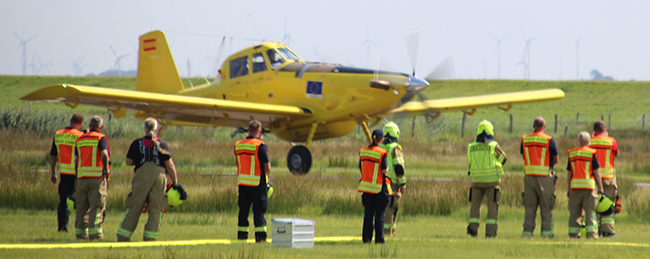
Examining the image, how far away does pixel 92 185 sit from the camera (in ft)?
30.2

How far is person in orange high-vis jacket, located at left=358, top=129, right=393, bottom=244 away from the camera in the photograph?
8992 mm

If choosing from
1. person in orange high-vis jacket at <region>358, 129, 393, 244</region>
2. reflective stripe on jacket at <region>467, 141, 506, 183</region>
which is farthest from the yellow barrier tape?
reflective stripe on jacket at <region>467, 141, 506, 183</region>

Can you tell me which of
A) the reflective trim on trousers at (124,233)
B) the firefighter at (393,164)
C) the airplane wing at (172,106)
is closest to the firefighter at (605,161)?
the firefighter at (393,164)

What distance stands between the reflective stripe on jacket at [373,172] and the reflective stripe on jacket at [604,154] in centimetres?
362

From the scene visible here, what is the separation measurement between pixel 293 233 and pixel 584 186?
4.32 m

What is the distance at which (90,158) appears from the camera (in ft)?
30.3

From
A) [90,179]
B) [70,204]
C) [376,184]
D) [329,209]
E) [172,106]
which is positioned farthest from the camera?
[172,106]

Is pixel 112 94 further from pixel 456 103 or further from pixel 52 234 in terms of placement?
pixel 456 103

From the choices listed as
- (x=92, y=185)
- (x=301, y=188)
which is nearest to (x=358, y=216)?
(x=301, y=188)

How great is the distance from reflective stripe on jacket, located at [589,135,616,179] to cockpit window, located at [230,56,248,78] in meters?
11.8

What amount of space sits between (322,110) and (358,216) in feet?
22.8

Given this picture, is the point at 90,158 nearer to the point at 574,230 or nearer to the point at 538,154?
the point at 538,154

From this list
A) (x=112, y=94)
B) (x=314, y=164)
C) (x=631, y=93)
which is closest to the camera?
(x=112, y=94)

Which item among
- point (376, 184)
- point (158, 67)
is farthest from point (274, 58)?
point (376, 184)
